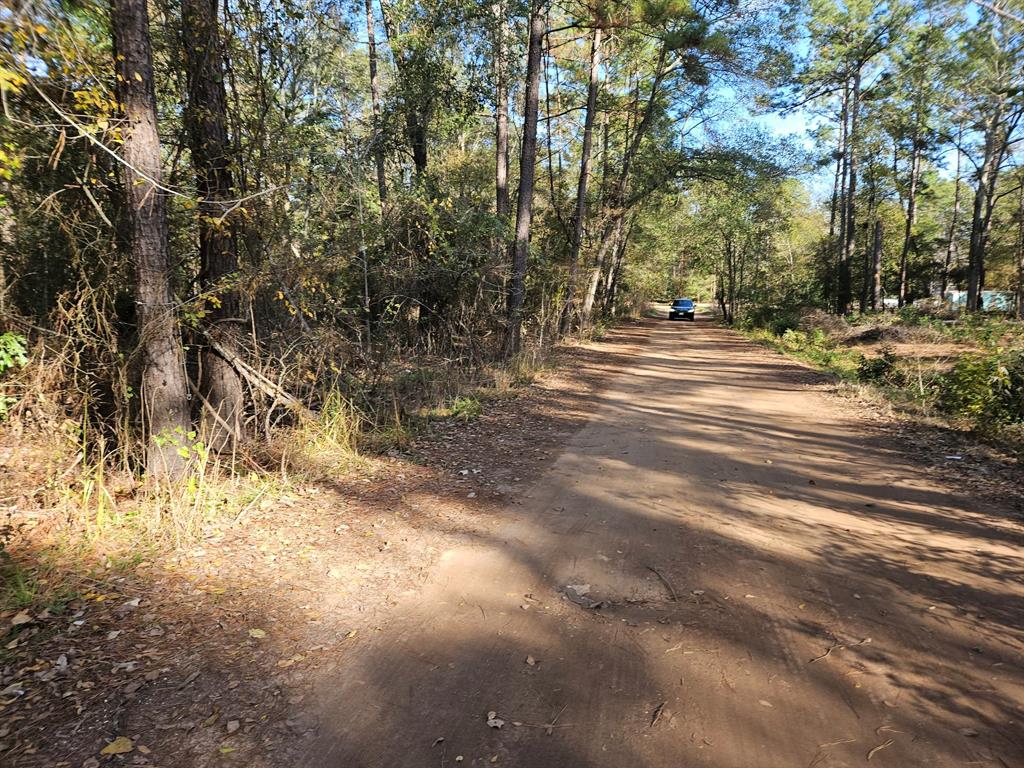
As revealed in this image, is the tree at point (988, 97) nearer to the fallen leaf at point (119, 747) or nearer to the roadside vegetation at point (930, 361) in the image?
the roadside vegetation at point (930, 361)

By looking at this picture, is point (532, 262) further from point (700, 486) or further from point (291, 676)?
point (291, 676)

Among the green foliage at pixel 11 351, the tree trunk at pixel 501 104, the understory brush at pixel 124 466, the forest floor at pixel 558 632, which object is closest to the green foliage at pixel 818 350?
the forest floor at pixel 558 632

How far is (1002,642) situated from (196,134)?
7.87m

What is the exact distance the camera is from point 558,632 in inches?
135

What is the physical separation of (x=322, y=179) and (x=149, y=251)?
3.25m

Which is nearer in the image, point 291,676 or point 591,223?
point 291,676

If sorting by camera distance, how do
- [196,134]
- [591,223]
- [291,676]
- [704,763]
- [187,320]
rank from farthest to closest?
[591,223] < [196,134] < [187,320] < [291,676] < [704,763]

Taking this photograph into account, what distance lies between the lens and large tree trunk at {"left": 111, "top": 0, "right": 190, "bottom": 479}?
459cm

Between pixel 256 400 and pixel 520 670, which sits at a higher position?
pixel 256 400

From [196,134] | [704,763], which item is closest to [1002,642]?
[704,763]

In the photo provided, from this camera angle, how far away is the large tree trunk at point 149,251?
15.0 feet

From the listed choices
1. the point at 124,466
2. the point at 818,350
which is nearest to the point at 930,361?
the point at 818,350

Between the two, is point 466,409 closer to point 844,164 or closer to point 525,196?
point 525,196

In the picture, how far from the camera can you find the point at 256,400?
21.1 feet
